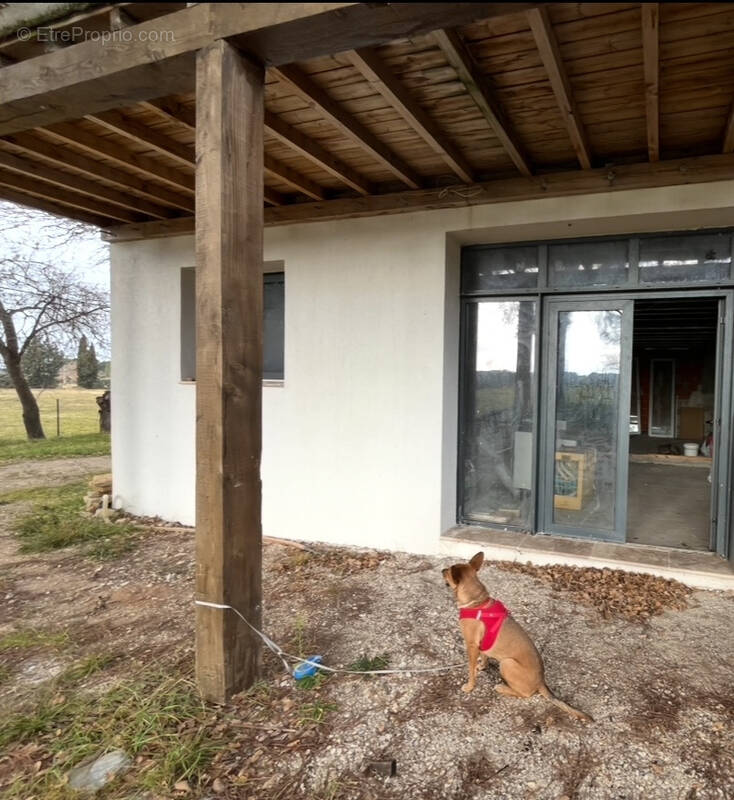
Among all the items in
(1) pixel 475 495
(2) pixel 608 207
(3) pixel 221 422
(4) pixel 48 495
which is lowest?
(4) pixel 48 495

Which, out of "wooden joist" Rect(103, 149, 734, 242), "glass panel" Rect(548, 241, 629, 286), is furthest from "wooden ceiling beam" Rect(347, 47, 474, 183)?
"glass panel" Rect(548, 241, 629, 286)

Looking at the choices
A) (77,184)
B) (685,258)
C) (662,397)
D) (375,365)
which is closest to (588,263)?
(685,258)

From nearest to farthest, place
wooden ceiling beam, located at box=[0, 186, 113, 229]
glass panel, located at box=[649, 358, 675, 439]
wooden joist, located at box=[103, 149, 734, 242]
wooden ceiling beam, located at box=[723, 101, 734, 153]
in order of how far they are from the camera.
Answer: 1. wooden ceiling beam, located at box=[723, 101, 734, 153]
2. wooden joist, located at box=[103, 149, 734, 242]
3. wooden ceiling beam, located at box=[0, 186, 113, 229]
4. glass panel, located at box=[649, 358, 675, 439]

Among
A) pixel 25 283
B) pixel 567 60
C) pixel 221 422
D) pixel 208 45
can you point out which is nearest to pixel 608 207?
pixel 567 60

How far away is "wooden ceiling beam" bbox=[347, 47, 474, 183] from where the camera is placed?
244 centimetres

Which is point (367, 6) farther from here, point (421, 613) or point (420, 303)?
point (421, 613)

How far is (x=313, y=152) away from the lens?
351cm

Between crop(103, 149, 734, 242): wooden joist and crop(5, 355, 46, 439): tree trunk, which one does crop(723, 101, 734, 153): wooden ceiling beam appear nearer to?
crop(103, 149, 734, 242): wooden joist

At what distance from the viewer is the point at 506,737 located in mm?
2041

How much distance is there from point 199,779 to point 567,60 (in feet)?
11.4

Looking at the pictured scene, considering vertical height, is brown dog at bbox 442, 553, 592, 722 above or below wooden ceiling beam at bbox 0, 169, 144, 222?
below

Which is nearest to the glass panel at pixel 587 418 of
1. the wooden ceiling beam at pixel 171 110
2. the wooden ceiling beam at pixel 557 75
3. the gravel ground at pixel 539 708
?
the gravel ground at pixel 539 708

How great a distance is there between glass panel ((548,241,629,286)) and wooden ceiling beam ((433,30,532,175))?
0.96m

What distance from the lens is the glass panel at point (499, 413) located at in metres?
4.40
